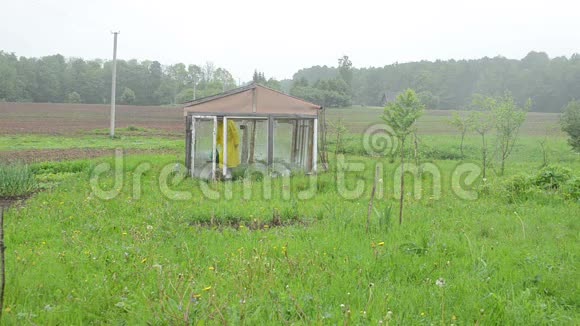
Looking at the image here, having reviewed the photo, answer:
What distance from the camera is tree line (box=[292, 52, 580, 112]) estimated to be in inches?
2298

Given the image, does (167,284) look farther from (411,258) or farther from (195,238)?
(411,258)

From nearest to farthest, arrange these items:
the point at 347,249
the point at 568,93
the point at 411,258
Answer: the point at 411,258 < the point at 347,249 < the point at 568,93

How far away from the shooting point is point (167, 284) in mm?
4227

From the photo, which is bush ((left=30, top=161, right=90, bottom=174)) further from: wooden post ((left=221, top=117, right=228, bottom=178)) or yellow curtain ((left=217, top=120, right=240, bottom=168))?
wooden post ((left=221, top=117, right=228, bottom=178))

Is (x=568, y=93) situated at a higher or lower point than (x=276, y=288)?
higher

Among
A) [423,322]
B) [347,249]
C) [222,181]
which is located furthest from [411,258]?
[222,181]

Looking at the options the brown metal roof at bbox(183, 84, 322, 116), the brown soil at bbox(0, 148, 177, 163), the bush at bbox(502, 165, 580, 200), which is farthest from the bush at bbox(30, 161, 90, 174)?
the bush at bbox(502, 165, 580, 200)

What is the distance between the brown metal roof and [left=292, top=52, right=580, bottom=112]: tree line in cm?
3582

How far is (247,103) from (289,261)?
740 cm

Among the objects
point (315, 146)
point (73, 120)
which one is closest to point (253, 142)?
point (315, 146)

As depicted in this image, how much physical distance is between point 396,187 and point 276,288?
6052 millimetres

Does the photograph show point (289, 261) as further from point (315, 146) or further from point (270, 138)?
point (315, 146)

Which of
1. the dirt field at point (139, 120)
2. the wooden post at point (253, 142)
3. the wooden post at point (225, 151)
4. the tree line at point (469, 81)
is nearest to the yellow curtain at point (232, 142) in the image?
the wooden post at point (225, 151)

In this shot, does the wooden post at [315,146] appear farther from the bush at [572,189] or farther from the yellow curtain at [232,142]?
the bush at [572,189]
